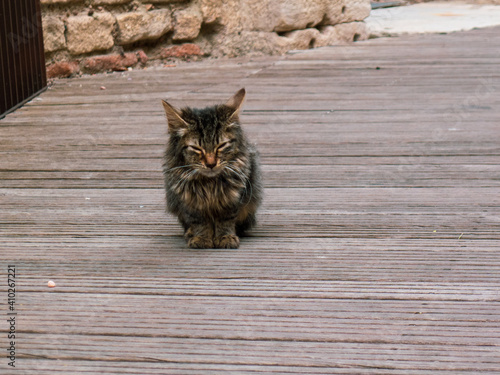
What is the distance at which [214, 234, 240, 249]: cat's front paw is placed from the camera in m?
2.72

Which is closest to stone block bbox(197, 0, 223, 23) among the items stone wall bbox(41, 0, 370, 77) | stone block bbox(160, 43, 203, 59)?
stone wall bbox(41, 0, 370, 77)

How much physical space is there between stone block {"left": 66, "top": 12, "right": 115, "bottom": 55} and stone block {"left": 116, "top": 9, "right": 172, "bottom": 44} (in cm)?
10

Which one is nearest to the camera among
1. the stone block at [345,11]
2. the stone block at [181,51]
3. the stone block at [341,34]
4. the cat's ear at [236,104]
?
the cat's ear at [236,104]

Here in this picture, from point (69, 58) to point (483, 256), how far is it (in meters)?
4.06

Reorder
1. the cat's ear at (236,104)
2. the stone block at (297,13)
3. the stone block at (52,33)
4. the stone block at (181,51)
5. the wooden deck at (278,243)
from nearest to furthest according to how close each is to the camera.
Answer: the wooden deck at (278,243), the cat's ear at (236,104), the stone block at (52,33), the stone block at (181,51), the stone block at (297,13)

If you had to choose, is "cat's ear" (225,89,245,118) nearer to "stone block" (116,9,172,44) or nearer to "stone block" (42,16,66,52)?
"stone block" (42,16,66,52)

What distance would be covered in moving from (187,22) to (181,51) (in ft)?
0.99

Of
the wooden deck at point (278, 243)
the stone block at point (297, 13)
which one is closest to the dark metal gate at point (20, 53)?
the wooden deck at point (278, 243)

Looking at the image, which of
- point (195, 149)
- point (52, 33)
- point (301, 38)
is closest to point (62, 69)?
point (52, 33)

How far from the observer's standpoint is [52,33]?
5.54 meters

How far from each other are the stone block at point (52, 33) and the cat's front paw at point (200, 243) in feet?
10.8

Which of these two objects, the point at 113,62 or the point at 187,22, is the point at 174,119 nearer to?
the point at 113,62

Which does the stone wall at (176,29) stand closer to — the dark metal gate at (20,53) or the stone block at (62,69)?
the stone block at (62,69)

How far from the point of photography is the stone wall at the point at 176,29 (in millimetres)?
5652
